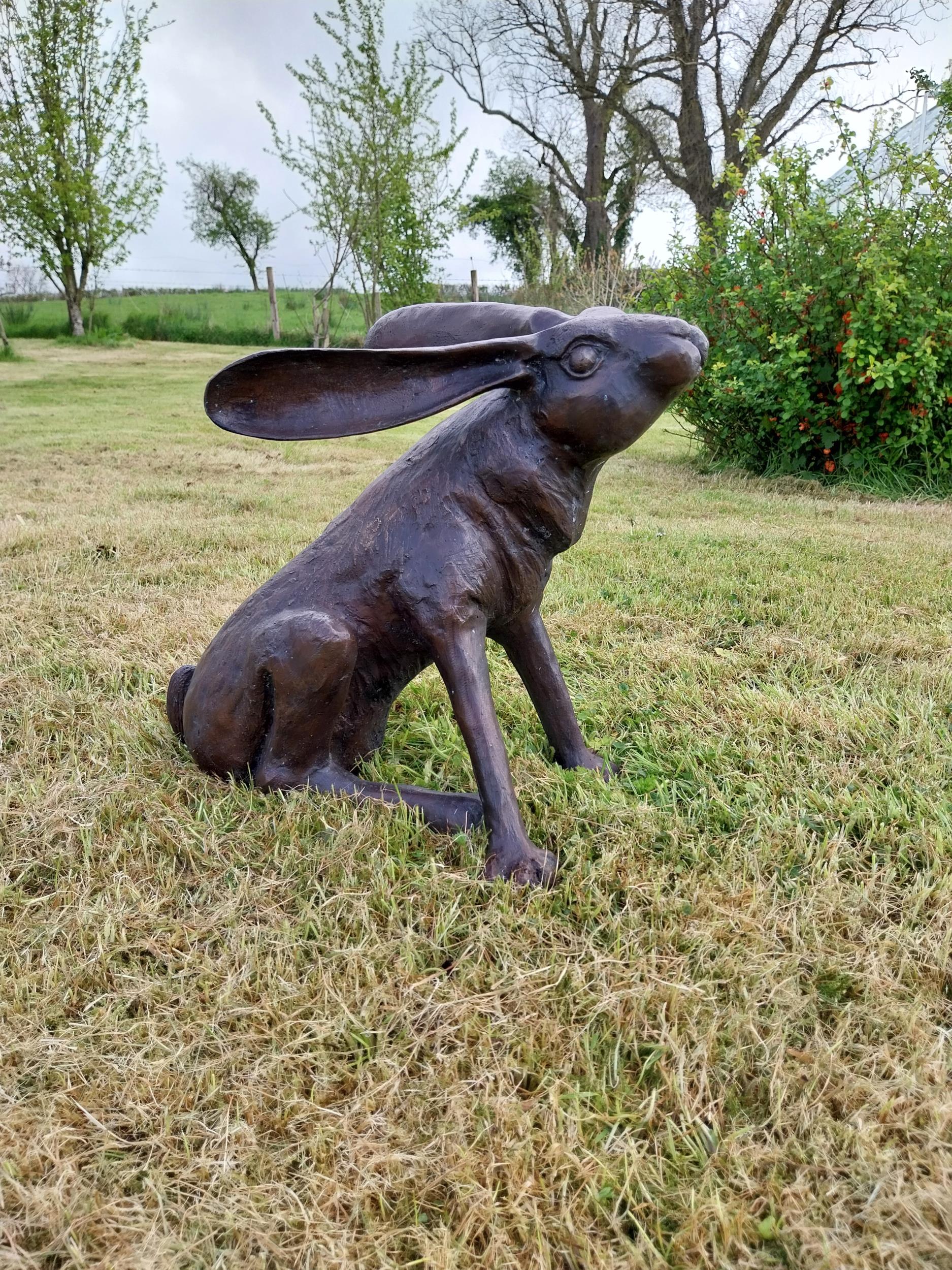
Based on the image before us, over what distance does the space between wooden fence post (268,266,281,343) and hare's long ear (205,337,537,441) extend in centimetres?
2209

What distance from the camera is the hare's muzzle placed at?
1677 mm

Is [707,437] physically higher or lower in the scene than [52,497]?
higher

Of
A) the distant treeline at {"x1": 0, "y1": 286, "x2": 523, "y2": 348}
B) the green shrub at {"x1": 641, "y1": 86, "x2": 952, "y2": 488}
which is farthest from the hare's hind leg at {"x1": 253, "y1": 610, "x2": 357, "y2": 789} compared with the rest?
the distant treeline at {"x1": 0, "y1": 286, "x2": 523, "y2": 348}

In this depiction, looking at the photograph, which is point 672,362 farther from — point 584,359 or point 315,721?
point 315,721

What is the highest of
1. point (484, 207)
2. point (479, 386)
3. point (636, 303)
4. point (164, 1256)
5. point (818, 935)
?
point (484, 207)

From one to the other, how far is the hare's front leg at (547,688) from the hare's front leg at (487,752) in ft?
0.88

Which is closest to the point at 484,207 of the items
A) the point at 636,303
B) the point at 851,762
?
the point at 636,303

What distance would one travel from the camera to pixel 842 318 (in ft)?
20.5

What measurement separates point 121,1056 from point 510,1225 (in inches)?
28.2

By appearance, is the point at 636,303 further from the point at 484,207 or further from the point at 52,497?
the point at 484,207

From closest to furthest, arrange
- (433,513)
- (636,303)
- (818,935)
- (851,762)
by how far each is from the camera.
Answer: (818,935), (433,513), (851,762), (636,303)

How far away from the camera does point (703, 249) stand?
305 inches

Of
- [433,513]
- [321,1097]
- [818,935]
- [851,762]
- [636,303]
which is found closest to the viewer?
[321,1097]

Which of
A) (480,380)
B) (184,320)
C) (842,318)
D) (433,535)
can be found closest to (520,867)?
(433,535)
